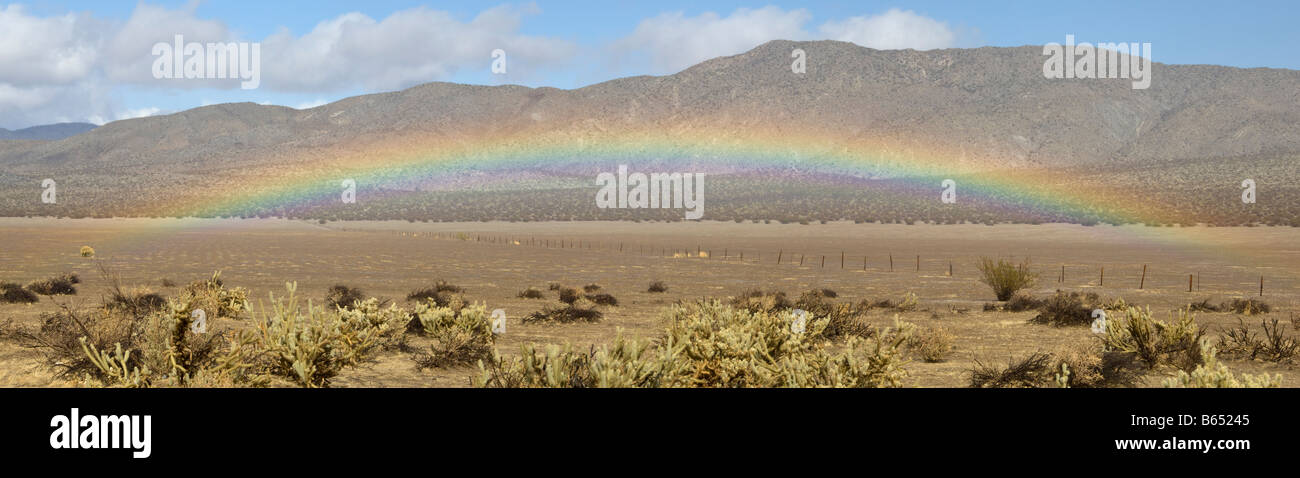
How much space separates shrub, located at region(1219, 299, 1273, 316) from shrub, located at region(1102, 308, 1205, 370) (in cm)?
1034

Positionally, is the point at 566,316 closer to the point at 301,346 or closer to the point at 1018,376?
the point at 301,346

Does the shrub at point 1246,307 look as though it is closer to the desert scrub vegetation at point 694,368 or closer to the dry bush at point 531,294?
the desert scrub vegetation at point 694,368

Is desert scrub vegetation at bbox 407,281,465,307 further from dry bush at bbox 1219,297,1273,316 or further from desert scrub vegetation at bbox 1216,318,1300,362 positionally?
dry bush at bbox 1219,297,1273,316

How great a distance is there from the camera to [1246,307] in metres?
22.2

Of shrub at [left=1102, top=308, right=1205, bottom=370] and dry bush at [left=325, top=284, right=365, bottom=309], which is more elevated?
shrub at [left=1102, top=308, right=1205, bottom=370]

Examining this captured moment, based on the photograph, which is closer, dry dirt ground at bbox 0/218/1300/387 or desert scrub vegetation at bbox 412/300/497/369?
desert scrub vegetation at bbox 412/300/497/369

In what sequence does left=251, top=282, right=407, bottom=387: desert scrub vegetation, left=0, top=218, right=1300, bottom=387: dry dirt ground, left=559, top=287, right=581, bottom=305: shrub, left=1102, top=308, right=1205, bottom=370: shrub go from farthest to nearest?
left=559, top=287, right=581, bottom=305: shrub < left=0, top=218, right=1300, bottom=387: dry dirt ground < left=1102, top=308, right=1205, bottom=370: shrub < left=251, top=282, right=407, bottom=387: desert scrub vegetation

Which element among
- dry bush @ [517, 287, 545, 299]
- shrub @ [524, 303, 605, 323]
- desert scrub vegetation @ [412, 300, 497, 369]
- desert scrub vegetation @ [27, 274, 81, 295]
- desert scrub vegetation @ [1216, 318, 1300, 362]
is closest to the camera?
desert scrub vegetation @ [412, 300, 497, 369]

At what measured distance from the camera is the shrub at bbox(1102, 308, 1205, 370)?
41.9 feet

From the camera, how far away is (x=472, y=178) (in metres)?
162

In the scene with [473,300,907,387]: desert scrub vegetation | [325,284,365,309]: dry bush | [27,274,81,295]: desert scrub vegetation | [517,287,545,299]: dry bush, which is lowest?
[517,287,545,299]: dry bush

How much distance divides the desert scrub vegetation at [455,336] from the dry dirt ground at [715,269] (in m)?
0.28

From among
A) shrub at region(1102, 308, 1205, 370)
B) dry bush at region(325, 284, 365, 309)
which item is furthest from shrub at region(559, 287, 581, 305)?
shrub at region(1102, 308, 1205, 370)

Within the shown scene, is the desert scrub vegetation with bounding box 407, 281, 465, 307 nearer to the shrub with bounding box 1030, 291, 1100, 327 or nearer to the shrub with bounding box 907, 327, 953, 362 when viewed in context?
the shrub with bounding box 907, 327, 953, 362
